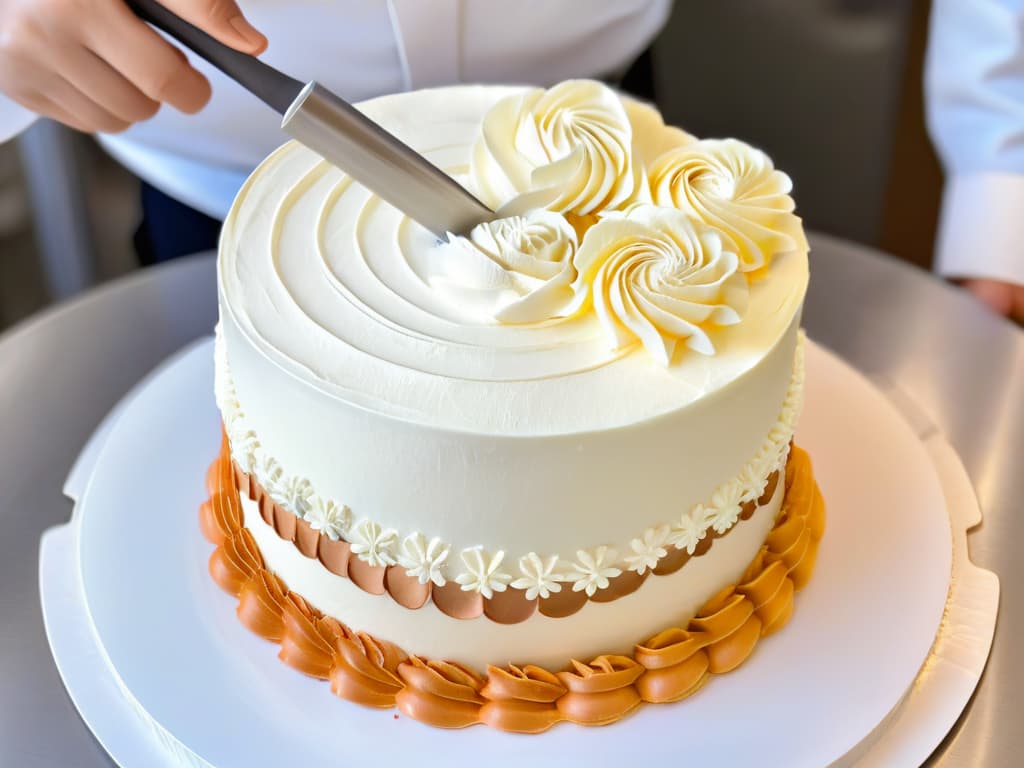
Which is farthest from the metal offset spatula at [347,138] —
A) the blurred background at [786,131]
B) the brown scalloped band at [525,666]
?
A: the blurred background at [786,131]

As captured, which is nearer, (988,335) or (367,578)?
→ (367,578)

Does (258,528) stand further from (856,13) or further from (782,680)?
(856,13)

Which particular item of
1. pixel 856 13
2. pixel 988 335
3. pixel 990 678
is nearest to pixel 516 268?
pixel 990 678

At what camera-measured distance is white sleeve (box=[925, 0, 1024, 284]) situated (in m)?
1.75

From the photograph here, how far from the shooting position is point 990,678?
→ 1253 millimetres

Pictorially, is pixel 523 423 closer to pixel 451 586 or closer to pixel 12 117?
pixel 451 586

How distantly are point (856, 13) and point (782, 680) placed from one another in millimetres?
2175

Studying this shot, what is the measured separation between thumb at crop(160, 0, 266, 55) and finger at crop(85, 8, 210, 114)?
0.09m

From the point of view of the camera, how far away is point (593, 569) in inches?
43.0

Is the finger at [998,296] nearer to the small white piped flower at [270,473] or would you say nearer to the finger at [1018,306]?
the finger at [1018,306]

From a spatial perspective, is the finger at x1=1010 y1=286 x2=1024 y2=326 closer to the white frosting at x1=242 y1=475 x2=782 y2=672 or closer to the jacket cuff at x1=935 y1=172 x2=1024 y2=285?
the jacket cuff at x1=935 y1=172 x2=1024 y2=285

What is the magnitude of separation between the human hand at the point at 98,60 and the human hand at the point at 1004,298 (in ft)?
3.84

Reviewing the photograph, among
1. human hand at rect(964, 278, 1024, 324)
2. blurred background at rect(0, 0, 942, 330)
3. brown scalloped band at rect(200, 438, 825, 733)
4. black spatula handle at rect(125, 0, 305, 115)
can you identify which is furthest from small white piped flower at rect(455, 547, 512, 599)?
blurred background at rect(0, 0, 942, 330)

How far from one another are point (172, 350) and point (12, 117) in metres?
0.38
